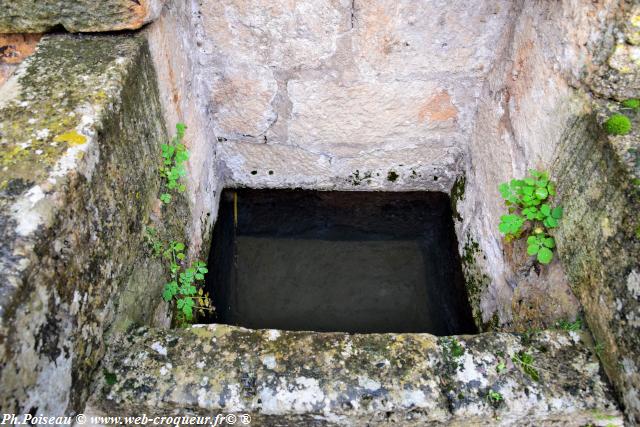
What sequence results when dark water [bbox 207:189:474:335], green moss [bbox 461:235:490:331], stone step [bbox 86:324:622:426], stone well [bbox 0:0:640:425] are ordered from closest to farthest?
stone well [bbox 0:0:640:425], stone step [bbox 86:324:622:426], green moss [bbox 461:235:490:331], dark water [bbox 207:189:474:335]

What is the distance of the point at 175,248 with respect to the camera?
1812 mm

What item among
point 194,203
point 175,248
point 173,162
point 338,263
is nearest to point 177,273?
point 175,248

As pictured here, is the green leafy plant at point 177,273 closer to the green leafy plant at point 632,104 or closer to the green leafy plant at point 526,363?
the green leafy plant at point 526,363

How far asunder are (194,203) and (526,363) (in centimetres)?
160

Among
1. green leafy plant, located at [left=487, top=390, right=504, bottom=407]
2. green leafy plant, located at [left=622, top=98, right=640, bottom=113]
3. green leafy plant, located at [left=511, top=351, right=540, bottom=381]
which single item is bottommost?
green leafy plant, located at [left=487, top=390, right=504, bottom=407]

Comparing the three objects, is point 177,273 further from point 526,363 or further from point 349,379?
point 526,363

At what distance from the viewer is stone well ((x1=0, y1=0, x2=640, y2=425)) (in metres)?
1.10

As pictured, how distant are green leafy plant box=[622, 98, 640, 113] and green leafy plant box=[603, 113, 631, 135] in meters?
0.07

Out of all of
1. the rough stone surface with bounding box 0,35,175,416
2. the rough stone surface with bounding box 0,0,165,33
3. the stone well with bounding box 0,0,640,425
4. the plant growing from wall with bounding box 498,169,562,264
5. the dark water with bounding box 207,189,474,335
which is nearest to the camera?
the rough stone surface with bounding box 0,35,175,416

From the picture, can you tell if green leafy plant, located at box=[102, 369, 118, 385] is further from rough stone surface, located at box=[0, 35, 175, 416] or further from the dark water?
the dark water

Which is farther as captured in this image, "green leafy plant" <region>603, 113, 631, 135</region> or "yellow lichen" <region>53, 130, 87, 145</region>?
"green leafy plant" <region>603, 113, 631, 135</region>

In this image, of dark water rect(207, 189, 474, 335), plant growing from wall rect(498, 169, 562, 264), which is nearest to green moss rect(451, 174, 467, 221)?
dark water rect(207, 189, 474, 335)

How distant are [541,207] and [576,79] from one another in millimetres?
451

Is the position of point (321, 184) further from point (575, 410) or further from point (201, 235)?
point (575, 410)
